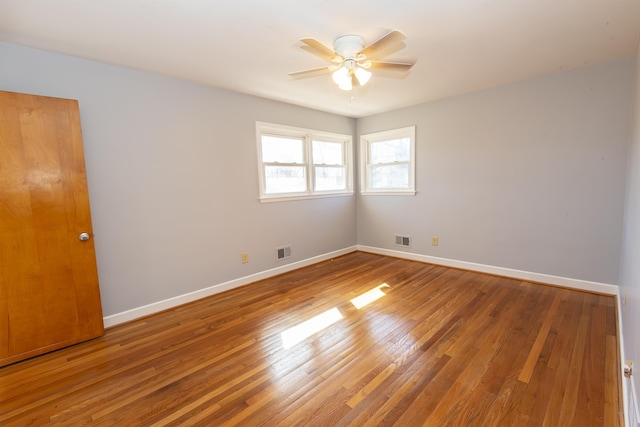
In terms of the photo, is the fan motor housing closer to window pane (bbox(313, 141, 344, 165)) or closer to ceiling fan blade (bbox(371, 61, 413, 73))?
ceiling fan blade (bbox(371, 61, 413, 73))

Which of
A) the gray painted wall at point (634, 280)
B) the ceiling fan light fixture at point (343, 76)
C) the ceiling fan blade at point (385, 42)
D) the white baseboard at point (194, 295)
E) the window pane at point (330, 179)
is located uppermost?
the ceiling fan blade at point (385, 42)

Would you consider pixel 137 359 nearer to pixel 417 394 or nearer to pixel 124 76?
pixel 417 394

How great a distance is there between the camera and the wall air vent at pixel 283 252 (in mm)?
4191

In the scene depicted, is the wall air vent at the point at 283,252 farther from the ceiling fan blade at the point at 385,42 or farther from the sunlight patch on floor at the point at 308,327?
the ceiling fan blade at the point at 385,42

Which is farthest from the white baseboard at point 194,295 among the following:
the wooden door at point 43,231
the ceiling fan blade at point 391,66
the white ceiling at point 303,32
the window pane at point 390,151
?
the ceiling fan blade at point 391,66

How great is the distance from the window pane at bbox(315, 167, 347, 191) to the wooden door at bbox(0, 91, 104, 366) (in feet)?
9.98

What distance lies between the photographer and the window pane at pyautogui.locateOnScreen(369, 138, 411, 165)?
4676 millimetres

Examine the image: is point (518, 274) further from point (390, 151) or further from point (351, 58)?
point (351, 58)

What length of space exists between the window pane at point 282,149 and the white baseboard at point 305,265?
1.54 meters

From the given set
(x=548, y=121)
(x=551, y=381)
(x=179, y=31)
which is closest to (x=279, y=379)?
(x=551, y=381)

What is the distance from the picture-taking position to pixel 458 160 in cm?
408

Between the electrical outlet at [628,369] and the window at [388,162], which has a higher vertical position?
the window at [388,162]

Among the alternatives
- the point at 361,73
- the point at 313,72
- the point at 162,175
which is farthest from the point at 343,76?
the point at 162,175

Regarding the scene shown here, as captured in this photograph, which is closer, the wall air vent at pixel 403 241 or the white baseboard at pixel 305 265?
the white baseboard at pixel 305 265
